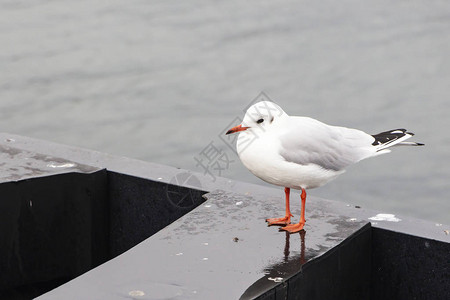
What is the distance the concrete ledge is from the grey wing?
9.4 inches

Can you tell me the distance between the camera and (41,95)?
10414 mm

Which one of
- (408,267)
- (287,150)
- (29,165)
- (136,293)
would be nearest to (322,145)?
(287,150)

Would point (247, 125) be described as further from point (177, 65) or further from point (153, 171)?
point (177, 65)

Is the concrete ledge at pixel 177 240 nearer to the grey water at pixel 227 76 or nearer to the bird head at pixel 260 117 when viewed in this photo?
the bird head at pixel 260 117

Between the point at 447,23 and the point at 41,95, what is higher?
the point at 447,23

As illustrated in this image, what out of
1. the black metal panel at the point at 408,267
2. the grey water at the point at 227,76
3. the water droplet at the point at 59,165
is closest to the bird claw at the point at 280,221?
the black metal panel at the point at 408,267

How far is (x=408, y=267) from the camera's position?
4.19 meters

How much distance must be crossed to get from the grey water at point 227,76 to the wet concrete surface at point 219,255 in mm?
4367

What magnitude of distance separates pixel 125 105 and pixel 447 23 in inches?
160

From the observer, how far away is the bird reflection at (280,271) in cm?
358

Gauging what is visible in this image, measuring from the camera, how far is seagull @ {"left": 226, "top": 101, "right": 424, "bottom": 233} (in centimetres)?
409

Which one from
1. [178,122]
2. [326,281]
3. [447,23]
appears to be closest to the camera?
[326,281]

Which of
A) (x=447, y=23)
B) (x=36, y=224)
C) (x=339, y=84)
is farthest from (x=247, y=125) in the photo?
(x=447, y=23)

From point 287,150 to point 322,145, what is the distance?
7.6 inches
